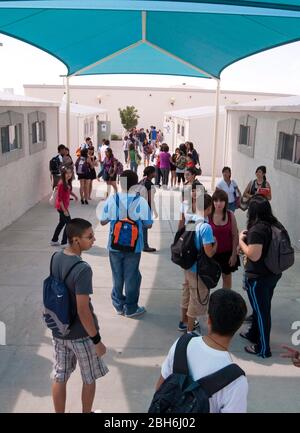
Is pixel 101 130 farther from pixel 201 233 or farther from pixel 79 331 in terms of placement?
pixel 79 331

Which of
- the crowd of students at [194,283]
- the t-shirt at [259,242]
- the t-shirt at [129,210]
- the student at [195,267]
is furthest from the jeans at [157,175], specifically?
the t-shirt at [259,242]

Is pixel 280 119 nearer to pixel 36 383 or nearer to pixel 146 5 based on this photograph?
pixel 146 5

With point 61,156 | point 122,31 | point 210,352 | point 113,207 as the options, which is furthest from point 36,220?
point 210,352

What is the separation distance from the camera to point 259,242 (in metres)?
4.00

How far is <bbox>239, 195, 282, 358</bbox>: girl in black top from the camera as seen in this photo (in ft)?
13.2

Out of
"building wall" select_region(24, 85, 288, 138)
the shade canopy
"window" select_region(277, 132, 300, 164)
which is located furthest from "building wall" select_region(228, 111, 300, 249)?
"building wall" select_region(24, 85, 288, 138)

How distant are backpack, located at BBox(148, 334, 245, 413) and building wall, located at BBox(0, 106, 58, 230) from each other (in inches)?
301

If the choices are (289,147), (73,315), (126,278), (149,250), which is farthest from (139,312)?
(289,147)

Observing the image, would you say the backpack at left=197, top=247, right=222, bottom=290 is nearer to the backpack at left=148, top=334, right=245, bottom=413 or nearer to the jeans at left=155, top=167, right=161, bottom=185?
the backpack at left=148, top=334, right=245, bottom=413

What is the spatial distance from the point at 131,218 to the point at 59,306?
2104 mm

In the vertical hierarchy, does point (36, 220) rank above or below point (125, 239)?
below

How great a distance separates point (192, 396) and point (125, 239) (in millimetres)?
3075

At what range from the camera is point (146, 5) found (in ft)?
12.8

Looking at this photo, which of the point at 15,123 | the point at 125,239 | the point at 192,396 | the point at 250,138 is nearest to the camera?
the point at 192,396
